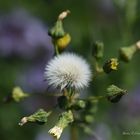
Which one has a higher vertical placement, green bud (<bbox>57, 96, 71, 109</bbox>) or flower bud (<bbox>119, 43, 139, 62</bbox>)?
flower bud (<bbox>119, 43, 139, 62</bbox>)

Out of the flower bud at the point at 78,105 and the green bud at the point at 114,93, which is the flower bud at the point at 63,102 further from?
the green bud at the point at 114,93

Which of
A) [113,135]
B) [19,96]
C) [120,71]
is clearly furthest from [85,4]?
[19,96]

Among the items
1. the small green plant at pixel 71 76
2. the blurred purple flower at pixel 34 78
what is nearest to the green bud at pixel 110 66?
the small green plant at pixel 71 76

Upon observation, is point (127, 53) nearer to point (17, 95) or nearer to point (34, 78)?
point (17, 95)

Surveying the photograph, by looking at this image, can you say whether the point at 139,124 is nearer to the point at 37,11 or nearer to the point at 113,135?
the point at 113,135

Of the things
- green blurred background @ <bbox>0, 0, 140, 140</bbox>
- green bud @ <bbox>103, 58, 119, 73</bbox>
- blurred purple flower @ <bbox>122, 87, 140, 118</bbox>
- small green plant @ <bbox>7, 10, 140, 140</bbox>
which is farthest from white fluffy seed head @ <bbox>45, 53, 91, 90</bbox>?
blurred purple flower @ <bbox>122, 87, 140, 118</bbox>

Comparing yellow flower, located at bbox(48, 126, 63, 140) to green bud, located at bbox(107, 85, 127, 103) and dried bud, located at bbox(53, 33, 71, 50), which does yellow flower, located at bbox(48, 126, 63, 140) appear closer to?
green bud, located at bbox(107, 85, 127, 103)

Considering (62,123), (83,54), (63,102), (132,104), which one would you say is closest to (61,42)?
(63,102)
